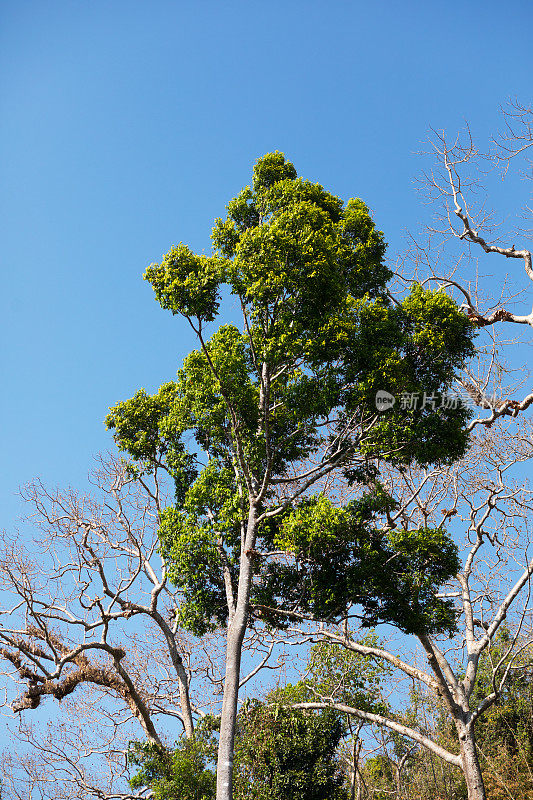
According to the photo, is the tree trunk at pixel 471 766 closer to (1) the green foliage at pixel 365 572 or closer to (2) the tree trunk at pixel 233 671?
(1) the green foliage at pixel 365 572

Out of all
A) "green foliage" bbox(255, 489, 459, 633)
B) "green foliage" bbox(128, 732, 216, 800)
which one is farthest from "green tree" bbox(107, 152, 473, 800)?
"green foliage" bbox(128, 732, 216, 800)

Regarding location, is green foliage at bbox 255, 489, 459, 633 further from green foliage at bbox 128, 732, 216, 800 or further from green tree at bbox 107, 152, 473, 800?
green foliage at bbox 128, 732, 216, 800

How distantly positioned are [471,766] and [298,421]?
682cm

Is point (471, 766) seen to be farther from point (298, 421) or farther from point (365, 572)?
point (298, 421)

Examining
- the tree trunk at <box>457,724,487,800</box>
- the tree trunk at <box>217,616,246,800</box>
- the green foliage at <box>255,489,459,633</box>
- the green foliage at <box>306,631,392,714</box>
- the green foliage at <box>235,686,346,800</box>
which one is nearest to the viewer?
the tree trunk at <box>217,616,246,800</box>

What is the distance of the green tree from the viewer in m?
9.48

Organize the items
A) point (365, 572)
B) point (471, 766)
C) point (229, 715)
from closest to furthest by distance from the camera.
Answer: point (229, 715) → point (365, 572) → point (471, 766)

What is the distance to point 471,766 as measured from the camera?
→ 1069cm

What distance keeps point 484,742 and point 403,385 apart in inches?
490

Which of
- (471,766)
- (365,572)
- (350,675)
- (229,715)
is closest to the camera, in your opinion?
(229,715)

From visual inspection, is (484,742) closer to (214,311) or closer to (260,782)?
(260,782)

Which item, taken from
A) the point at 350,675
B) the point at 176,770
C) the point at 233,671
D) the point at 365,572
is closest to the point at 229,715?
the point at 233,671

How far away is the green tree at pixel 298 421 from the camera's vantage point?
31.1 ft

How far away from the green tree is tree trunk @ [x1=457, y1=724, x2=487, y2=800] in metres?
2.38
